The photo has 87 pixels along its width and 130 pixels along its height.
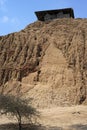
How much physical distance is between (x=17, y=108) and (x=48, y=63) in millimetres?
19768

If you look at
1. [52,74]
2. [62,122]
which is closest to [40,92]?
[52,74]

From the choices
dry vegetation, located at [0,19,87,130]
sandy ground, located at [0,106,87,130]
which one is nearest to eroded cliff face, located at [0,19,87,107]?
dry vegetation, located at [0,19,87,130]

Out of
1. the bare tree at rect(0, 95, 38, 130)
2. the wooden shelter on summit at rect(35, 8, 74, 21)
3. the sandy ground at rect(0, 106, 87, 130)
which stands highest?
the wooden shelter on summit at rect(35, 8, 74, 21)

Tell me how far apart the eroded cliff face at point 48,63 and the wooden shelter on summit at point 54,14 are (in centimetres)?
517

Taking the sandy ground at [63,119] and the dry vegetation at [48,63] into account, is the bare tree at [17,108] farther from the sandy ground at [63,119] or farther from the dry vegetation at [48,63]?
the dry vegetation at [48,63]

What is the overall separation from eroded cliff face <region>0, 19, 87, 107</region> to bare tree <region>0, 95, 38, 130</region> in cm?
1245

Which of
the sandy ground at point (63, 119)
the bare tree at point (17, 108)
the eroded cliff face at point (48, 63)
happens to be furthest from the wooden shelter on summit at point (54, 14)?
the bare tree at point (17, 108)

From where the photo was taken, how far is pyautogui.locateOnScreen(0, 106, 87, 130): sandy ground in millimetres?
26894

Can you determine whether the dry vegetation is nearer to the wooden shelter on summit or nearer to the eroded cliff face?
the eroded cliff face

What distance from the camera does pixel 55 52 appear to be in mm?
46688

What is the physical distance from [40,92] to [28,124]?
13.8 meters

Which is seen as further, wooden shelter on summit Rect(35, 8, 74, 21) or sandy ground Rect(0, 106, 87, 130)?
wooden shelter on summit Rect(35, 8, 74, 21)

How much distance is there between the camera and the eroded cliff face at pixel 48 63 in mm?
41250

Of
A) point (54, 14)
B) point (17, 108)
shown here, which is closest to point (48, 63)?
point (54, 14)
